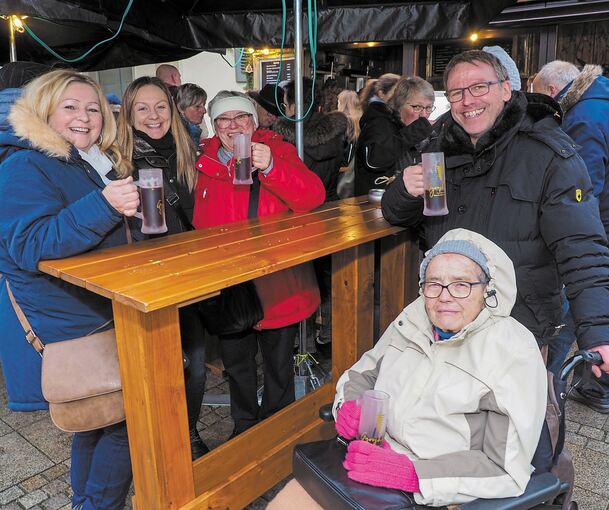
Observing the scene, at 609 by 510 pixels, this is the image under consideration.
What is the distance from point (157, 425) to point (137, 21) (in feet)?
9.07

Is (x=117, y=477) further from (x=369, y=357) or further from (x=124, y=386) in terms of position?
(x=369, y=357)

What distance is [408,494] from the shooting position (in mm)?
1521

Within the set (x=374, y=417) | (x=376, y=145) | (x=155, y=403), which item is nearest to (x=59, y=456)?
(x=155, y=403)

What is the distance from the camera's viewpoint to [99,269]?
5.86ft

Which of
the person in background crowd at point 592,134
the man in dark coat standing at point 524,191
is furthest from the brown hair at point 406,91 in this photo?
the man in dark coat standing at point 524,191

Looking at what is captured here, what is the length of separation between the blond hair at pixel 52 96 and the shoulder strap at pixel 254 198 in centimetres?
69

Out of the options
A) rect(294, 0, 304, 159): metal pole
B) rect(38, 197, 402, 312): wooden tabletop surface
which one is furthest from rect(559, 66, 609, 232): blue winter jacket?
rect(294, 0, 304, 159): metal pole

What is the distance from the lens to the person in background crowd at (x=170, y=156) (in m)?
2.51

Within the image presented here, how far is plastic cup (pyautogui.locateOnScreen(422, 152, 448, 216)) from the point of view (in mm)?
2061

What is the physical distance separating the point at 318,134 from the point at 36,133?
1.94 meters

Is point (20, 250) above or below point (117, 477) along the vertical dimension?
above

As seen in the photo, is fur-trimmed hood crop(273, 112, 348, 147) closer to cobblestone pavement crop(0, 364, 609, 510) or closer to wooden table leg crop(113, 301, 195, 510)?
cobblestone pavement crop(0, 364, 609, 510)

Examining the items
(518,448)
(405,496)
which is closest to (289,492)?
(405,496)

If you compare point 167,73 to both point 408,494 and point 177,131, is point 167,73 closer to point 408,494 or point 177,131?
point 177,131
